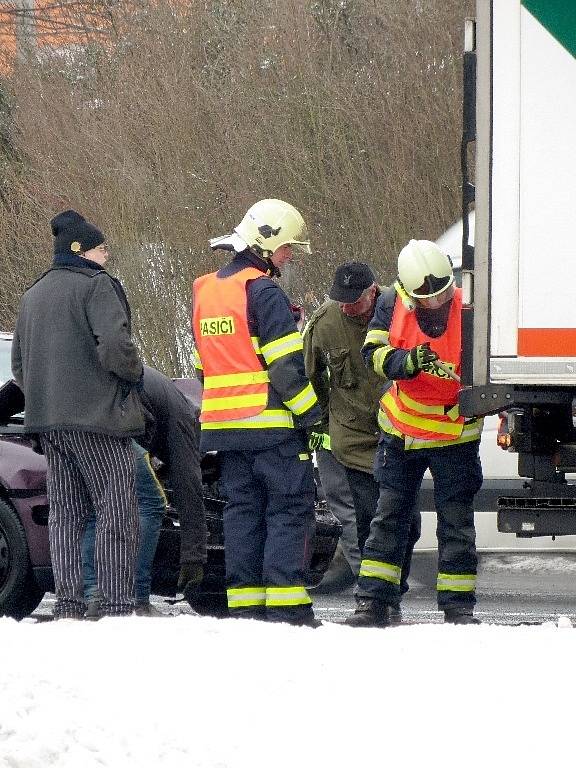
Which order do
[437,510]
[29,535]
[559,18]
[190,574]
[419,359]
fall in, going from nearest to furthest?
[559,18] → [419,359] → [437,510] → [190,574] → [29,535]

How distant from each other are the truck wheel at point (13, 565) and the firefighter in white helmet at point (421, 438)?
5.73 feet

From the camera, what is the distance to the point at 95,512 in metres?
7.39

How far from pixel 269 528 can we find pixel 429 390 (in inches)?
43.7

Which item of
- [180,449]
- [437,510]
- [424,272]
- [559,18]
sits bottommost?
[437,510]

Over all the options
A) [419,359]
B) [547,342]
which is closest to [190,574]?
[419,359]

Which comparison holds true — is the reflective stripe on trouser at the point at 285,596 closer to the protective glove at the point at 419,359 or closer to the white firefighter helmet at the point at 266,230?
the protective glove at the point at 419,359

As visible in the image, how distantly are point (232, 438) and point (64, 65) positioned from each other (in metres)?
17.1

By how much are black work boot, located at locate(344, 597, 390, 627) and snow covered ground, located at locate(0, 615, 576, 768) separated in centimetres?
262

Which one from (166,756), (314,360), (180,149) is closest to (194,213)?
(180,149)

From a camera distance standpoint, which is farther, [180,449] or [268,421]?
[180,449]

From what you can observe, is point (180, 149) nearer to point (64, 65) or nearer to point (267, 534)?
point (64, 65)

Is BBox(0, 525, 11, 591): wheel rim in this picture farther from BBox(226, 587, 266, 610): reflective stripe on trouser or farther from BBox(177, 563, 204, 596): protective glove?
BBox(226, 587, 266, 610): reflective stripe on trouser

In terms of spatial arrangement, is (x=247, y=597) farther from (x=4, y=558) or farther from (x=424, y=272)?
(x=4, y=558)

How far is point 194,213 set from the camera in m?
19.7
